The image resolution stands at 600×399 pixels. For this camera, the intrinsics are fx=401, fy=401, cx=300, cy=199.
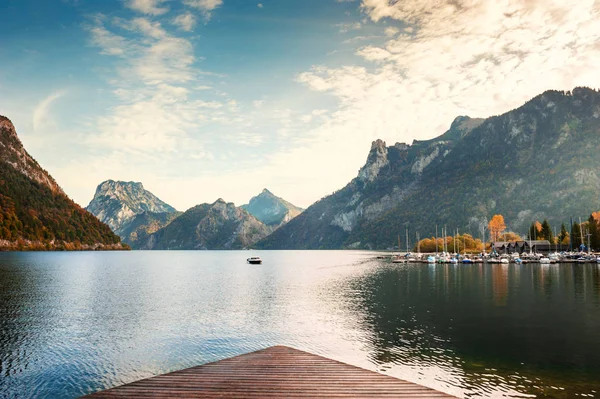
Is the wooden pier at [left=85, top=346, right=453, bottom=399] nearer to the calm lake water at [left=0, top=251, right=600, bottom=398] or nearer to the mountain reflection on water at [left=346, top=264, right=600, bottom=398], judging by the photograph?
the mountain reflection on water at [left=346, top=264, right=600, bottom=398]

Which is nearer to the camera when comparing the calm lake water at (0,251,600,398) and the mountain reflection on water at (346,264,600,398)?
the mountain reflection on water at (346,264,600,398)

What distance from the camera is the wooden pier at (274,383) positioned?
680 inches

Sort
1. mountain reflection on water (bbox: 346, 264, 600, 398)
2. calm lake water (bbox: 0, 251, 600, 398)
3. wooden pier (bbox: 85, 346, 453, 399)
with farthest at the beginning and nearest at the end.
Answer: calm lake water (bbox: 0, 251, 600, 398), mountain reflection on water (bbox: 346, 264, 600, 398), wooden pier (bbox: 85, 346, 453, 399)

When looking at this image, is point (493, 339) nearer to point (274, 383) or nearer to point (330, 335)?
point (330, 335)

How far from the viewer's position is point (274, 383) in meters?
18.7

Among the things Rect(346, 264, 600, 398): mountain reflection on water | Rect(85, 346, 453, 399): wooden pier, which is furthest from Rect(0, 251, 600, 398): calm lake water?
Rect(85, 346, 453, 399): wooden pier

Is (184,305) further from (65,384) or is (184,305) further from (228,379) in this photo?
(228,379)

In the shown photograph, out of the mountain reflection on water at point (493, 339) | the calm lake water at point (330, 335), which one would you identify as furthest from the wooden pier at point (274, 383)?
the calm lake water at point (330, 335)

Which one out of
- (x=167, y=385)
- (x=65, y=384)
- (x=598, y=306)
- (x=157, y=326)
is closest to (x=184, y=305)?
(x=157, y=326)

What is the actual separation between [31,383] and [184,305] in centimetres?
3902

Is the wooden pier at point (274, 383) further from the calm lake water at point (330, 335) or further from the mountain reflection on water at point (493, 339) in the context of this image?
the calm lake water at point (330, 335)

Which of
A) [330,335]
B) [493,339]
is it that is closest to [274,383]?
[330,335]

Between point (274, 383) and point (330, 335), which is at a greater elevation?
point (274, 383)

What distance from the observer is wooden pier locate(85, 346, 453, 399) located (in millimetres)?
17266
